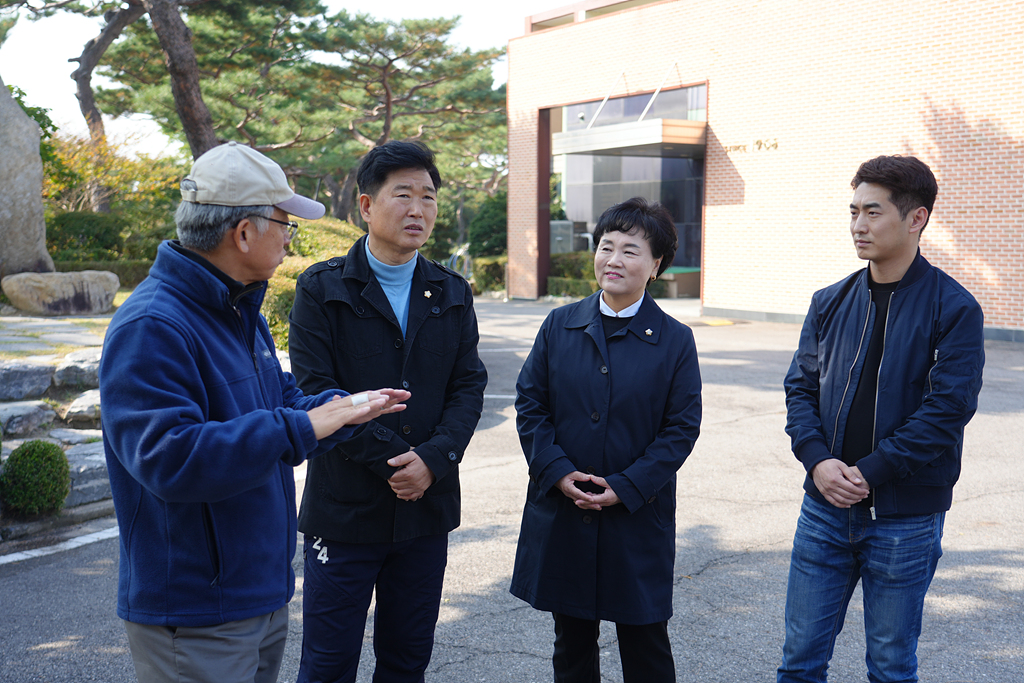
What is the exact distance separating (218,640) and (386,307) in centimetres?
120

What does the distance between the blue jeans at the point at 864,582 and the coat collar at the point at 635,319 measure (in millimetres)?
801

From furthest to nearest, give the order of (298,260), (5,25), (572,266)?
(5,25) < (572,266) < (298,260)

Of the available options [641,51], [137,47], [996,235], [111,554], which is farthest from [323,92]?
[111,554]

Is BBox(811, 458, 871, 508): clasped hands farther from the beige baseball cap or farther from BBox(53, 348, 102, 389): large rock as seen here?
BBox(53, 348, 102, 389): large rock

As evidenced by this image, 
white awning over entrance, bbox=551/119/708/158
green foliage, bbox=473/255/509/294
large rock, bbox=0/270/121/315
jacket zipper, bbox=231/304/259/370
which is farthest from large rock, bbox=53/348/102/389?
green foliage, bbox=473/255/509/294

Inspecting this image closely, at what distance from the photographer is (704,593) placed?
4047 millimetres

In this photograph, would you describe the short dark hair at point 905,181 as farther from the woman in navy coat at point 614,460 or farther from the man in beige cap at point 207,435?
the man in beige cap at point 207,435

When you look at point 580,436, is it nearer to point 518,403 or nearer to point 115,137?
point 518,403

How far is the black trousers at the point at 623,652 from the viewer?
267cm

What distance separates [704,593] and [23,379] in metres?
5.72

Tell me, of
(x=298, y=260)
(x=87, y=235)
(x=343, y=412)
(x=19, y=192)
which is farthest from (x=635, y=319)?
(x=87, y=235)

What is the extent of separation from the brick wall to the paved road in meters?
8.98

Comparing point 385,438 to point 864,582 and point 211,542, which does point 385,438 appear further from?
point 864,582

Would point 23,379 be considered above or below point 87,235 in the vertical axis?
below
